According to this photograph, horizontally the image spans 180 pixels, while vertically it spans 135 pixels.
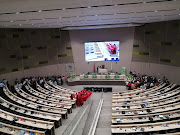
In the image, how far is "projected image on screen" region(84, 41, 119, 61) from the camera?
19.8 m

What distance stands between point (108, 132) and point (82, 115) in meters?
1.87

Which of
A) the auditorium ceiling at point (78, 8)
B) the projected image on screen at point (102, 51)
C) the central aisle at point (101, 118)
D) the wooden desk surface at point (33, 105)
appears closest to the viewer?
the auditorium ceiling at point (78, 8)

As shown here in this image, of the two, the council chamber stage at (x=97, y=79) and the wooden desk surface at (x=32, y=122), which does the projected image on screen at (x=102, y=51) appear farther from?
the wooden desk surface at (x=32, y=122)

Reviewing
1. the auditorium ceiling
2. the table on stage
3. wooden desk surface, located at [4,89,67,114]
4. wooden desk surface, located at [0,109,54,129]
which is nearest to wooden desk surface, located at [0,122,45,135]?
wooden desk surface, located at [0,109,54,129]

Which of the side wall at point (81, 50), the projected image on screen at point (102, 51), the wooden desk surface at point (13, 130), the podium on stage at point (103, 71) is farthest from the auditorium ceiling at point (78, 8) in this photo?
the podium on stage at point (103, 71)

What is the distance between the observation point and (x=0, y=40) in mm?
15516

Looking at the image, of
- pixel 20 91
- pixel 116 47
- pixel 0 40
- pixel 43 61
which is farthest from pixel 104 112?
pixel 0 40

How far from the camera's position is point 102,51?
20016 millimetres

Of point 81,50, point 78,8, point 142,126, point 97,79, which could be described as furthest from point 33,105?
point 81,50

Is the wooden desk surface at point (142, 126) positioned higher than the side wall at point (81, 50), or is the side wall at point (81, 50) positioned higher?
the side wall at point (81, 50)

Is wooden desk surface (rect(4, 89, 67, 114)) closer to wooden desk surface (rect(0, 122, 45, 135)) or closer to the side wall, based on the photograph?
wooden desk surface (rect(0, 122, 45, 135))

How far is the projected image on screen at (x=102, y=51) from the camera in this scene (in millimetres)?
19766

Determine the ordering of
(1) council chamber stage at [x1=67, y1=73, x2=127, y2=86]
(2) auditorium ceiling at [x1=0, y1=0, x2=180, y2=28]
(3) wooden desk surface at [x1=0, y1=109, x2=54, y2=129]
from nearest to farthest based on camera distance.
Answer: (2) auditorium ceiling at [x1=0, y1=0, x2=180, y2=28] → (3) wooden desk surface at [x1=0, y1=109, x2=54, y2=129] → (1) council chamber stage at [x1=67, y1=73, x2=127, y2=86]

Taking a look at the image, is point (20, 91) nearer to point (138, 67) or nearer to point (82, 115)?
point (82, 115)
